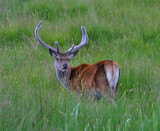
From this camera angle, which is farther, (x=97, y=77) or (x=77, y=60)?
(x=77, y=60)

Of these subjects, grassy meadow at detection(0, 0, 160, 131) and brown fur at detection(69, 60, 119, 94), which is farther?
brown fur at detection(69, 60, 119, 94)

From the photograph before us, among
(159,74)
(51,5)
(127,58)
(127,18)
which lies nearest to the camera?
(159,74)

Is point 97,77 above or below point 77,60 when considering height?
above

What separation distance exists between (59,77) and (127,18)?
11.3 feet

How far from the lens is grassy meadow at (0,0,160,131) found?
2957mm

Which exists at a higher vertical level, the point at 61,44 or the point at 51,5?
the point at 51,5

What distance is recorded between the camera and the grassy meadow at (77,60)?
2957 millimetres

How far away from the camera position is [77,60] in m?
6.12

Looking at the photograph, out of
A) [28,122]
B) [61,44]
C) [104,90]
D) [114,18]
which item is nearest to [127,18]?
[114,18]

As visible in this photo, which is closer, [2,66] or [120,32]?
[2,66]

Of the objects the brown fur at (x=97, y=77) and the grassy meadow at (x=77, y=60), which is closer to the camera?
the grassy meadow at (x=77, y=60)

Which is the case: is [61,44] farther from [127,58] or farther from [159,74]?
[159,74]

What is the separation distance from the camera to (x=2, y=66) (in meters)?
5.49

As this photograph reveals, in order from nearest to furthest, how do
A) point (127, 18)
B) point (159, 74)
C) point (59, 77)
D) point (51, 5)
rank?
point (159, 74)
point (59, 77)
point (127, 18)
point (51, 5)
